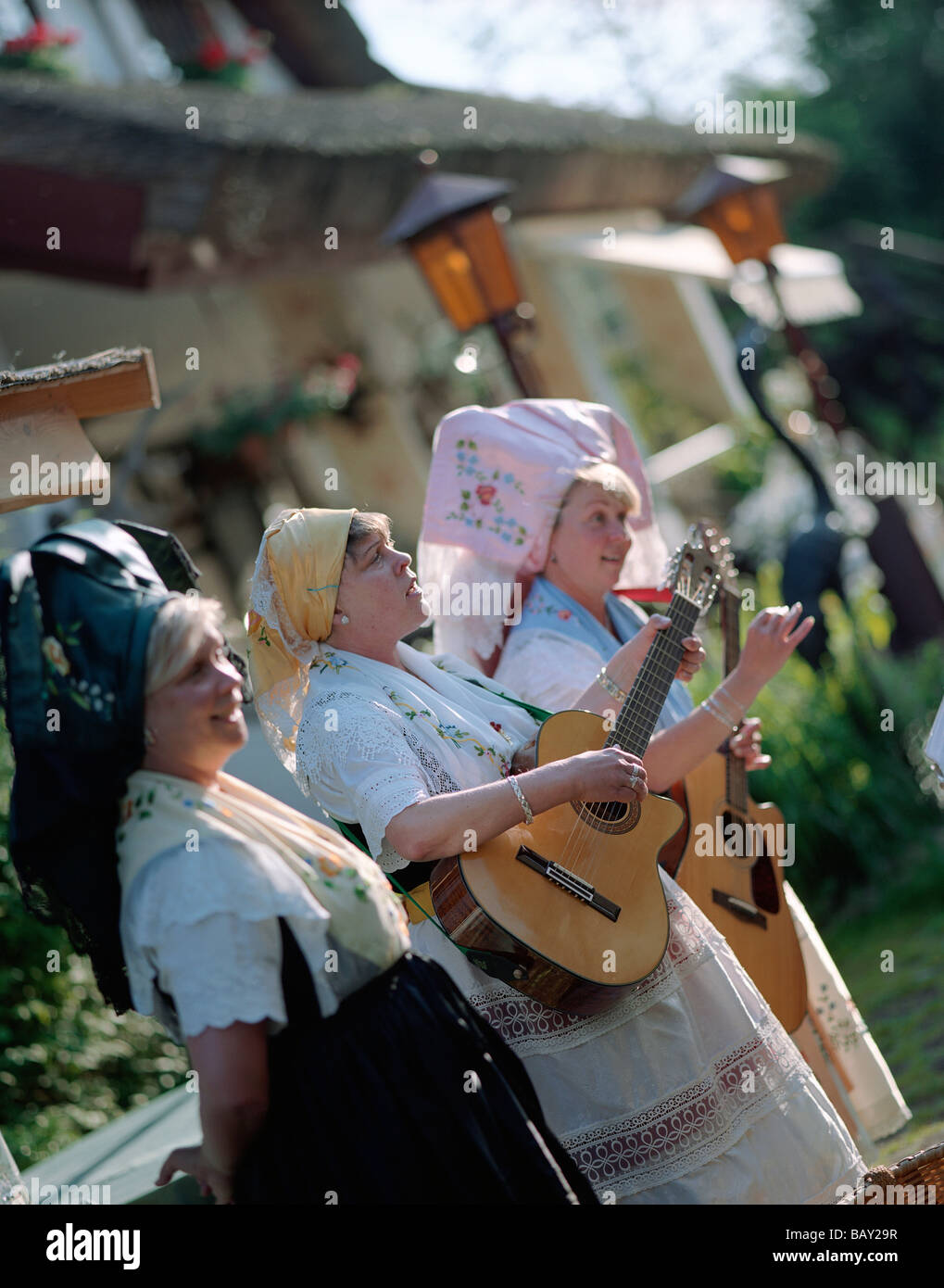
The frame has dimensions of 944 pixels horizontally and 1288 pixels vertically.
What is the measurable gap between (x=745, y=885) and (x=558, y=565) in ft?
2.88

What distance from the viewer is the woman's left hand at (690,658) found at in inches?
117

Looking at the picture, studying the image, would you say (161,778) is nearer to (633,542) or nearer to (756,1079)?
(756,1079)

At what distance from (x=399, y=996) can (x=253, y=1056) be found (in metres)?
0.26

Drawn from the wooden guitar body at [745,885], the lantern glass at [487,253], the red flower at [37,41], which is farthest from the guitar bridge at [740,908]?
the red flower at [37,41]

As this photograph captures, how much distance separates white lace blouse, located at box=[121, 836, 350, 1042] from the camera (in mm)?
1822

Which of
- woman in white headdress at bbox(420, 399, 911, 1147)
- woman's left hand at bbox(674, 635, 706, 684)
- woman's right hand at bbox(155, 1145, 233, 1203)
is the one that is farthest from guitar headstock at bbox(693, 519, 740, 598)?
woman's right hand at bbox(155, 1145, 233, 1203)

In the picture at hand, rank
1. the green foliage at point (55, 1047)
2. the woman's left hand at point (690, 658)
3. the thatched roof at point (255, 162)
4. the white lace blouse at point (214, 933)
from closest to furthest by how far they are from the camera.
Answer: the white lace blouse at point (214, 933), the woman's left hand at point (690, 658), the green foliage at point (55, 1047), the thatched roof at point (255, 162)

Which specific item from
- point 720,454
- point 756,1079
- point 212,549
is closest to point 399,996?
point 756,1079

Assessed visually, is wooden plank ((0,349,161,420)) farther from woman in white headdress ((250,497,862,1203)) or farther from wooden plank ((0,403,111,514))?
woman in white headdress ((250,497,862,1203))

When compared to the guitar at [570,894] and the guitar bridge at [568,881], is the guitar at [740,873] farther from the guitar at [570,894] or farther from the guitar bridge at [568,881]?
the guitar bridge at [568,881]

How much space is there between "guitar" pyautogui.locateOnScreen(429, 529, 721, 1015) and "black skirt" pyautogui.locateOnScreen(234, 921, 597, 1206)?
0.29 m

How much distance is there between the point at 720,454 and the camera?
1237cm

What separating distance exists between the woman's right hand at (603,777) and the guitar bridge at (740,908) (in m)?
0.74

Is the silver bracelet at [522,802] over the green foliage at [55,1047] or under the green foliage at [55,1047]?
over
